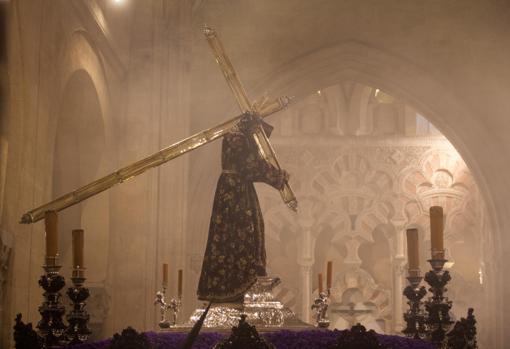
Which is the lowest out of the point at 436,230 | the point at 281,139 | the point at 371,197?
the point at 436,230

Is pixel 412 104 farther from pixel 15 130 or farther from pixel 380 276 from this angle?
pixel 15 130

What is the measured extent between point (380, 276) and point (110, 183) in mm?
13377

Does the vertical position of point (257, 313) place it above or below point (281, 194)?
below

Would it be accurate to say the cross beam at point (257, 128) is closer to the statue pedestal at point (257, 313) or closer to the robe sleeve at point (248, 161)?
the robe sleeve at point (248, 161)

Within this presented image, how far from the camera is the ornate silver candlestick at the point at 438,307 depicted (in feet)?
14.1

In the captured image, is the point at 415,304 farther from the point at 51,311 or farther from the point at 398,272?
the point at 398,272

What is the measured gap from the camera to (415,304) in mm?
4926

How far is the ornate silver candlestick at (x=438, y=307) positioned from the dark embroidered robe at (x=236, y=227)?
1.99 metres

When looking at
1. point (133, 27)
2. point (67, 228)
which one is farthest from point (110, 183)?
point (133, 27)

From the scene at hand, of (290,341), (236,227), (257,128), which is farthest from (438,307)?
(257,128)

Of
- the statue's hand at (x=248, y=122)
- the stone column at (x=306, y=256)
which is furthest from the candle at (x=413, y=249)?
the stone column at (x=306, y=256)

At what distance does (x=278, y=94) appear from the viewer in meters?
15.8

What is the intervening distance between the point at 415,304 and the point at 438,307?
65 cm

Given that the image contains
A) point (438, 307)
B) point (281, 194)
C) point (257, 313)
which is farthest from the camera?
point (281, 194)
